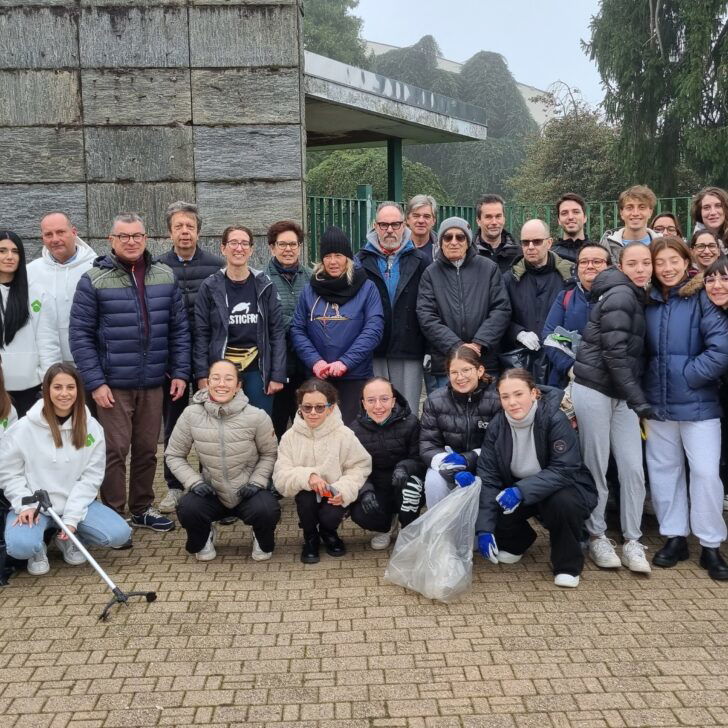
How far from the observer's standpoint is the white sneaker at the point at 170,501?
6.04 m

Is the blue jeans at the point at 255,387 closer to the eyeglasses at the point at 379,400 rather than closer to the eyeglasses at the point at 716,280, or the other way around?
the eyeglasses at the point at 379,400

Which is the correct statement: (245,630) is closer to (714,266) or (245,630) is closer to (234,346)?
(234,346)

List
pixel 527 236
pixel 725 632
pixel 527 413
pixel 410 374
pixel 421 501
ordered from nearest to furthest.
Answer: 1. pixel 725 632
2. pixel 527 413
3. pixel 421 501
4. pixel 527 236
5. pixel 410 374

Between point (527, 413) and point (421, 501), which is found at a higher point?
point (527, 413)

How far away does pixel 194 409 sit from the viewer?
5.25 meters

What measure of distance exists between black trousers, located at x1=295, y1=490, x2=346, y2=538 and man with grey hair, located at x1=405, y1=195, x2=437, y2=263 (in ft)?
6.63

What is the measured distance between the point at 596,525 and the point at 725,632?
107cm

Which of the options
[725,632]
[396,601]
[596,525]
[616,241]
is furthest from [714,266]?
[396,601]

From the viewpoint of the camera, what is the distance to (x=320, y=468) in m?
5.11

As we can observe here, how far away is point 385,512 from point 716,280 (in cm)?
229

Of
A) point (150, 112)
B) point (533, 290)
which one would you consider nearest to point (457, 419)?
point (533, 290)

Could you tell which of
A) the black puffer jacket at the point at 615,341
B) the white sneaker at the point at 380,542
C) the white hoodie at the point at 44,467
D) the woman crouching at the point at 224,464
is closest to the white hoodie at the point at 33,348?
the white hoodie at the point at 44,467

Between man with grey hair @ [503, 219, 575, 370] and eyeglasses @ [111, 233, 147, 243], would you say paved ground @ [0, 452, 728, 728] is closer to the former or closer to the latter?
man with grey hair @ [503, 219, 575, 370]

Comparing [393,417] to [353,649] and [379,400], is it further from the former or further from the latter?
[353,649]
